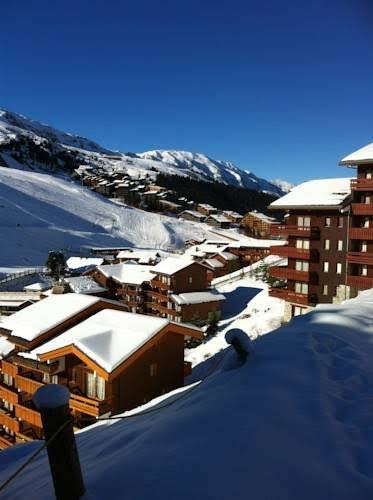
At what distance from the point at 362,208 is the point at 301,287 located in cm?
652

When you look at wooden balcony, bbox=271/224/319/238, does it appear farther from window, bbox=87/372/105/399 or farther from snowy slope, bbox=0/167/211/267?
snowy slope, bbox=0/167/211/267

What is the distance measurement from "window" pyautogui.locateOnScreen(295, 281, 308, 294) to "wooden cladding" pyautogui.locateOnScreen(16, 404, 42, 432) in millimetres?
17445

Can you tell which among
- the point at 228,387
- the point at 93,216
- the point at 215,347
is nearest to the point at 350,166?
the point at 215,347

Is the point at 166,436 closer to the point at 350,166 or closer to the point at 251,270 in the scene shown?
the point at 350,166

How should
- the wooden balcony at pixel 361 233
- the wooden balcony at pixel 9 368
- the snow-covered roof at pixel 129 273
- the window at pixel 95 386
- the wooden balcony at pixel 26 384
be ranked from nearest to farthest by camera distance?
1. the window at pixel 95 386
2. the wooden balcony at pixel 26 384
3. the wooden balcony at pixel 9 368
4. the wooden balcony at pixel 361 233
5. the snow-covered roof at pixel 129 273

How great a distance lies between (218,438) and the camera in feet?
12.5

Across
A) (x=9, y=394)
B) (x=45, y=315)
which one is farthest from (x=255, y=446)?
(x=45, y=315)

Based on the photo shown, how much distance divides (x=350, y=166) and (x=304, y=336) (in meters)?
18.3

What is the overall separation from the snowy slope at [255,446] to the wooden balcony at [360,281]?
1642 centimetres

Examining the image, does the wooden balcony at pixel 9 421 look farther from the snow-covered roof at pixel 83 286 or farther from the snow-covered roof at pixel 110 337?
the snow-covered roof at pixel 83 286

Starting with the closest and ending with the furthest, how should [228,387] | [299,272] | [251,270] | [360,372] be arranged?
[228,387], [360,372], [299,272], [251,270]

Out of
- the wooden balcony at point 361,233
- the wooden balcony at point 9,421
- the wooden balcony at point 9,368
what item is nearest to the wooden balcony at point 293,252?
the wooden balcony at point 361,233

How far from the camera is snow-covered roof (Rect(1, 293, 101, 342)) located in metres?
16.8

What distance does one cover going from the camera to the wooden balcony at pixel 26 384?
616 inches
